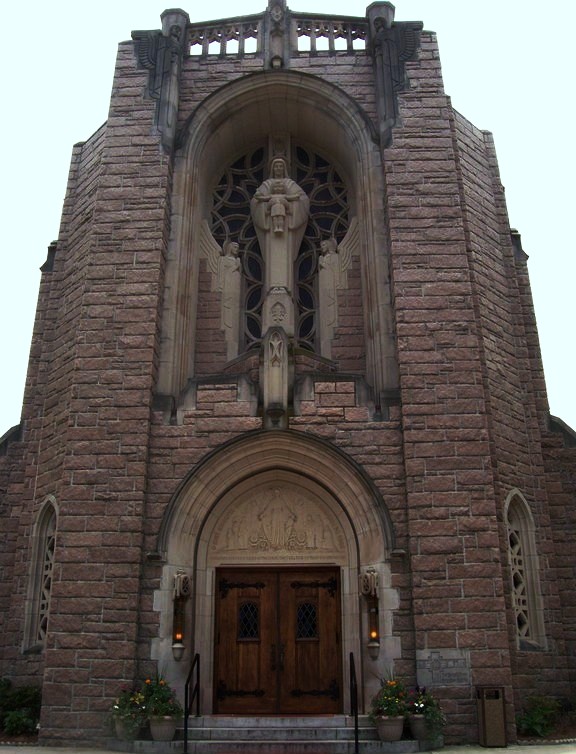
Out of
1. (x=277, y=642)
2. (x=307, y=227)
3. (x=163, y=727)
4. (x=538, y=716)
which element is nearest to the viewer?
(x=163, y=727)

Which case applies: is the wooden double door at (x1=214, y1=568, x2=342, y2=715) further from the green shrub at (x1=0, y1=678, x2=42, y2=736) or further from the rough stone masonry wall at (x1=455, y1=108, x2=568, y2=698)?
the rough stone masonry wall at (x1=455, y1=108, x2=568, y2=698)

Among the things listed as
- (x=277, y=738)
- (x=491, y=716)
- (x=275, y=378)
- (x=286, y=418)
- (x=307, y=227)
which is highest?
(x=307, y=227)

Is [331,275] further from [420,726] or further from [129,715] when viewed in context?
[129,715]

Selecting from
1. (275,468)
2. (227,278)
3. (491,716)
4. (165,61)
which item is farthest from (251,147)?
(491,716)

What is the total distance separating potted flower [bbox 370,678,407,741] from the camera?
362 inches

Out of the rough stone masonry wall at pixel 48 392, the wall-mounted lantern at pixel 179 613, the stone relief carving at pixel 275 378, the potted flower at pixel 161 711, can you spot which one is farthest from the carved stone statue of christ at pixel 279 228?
the potted flower at pixel 161 711

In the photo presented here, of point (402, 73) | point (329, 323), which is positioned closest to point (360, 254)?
point (329, 323)

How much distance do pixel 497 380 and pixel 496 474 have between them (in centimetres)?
165

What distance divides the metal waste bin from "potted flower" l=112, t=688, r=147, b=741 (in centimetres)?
425

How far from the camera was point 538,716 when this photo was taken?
33.5ft

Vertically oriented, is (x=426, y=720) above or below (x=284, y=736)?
above

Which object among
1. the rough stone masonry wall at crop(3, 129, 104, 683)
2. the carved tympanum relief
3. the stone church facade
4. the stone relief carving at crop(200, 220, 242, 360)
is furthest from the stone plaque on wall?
the stone relief carving at crop(200, 220, 242, 360)

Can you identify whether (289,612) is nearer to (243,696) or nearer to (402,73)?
(243,696)

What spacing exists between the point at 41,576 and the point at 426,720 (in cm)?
631
